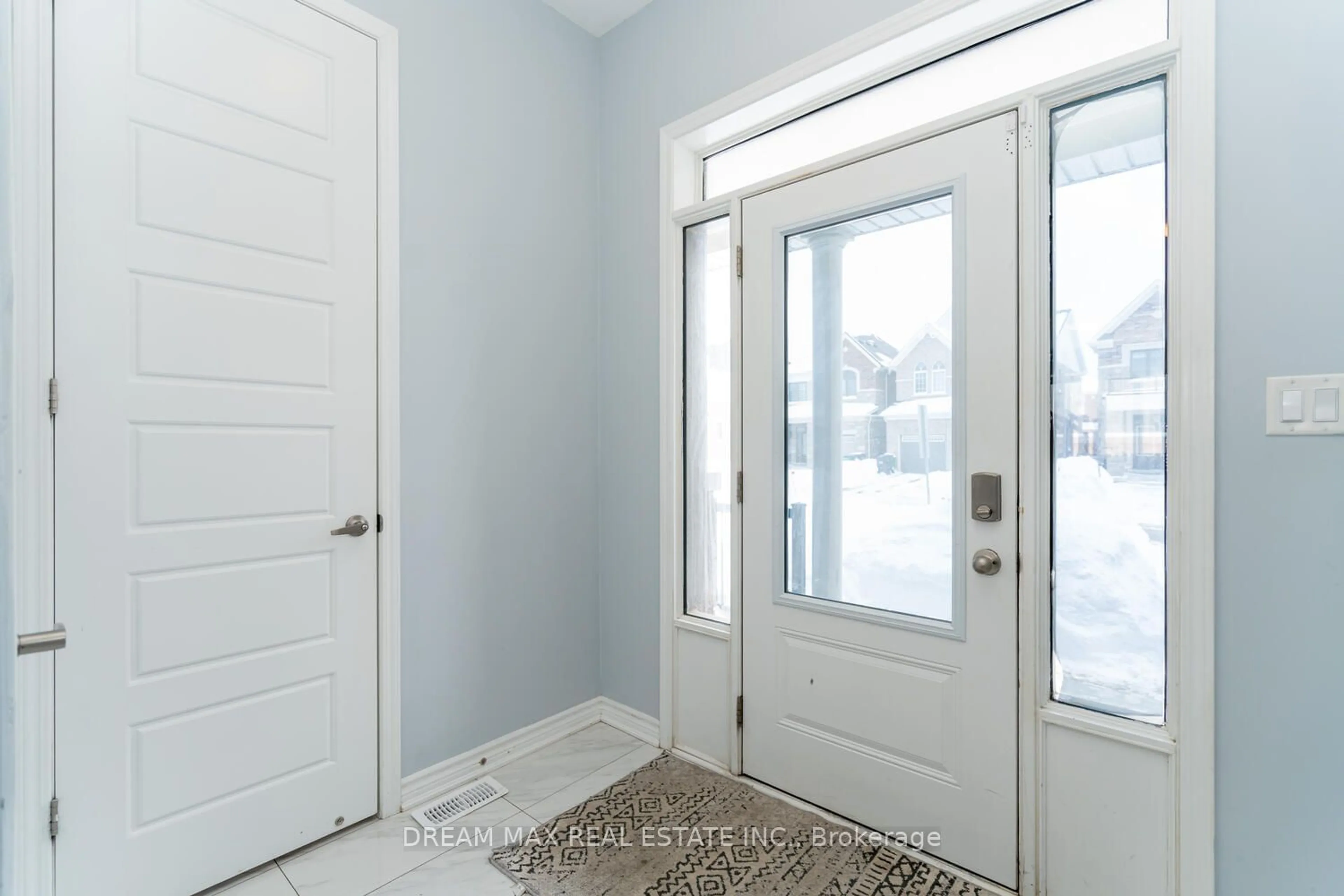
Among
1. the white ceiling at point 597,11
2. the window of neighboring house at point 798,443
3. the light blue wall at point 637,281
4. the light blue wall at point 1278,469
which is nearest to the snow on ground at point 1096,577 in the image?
the light blue wall at point 1278,469

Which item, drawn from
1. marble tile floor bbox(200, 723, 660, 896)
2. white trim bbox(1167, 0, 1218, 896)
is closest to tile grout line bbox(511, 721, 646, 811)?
marble tile floor bbox(200, 723, 660, 896)

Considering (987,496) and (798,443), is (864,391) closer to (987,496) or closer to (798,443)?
(798,443)

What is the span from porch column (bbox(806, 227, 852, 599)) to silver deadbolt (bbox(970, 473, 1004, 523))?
1.30 feet

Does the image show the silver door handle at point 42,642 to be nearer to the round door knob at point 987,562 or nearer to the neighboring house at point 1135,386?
the round door knob at point 987,562

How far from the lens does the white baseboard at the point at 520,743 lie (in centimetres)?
206

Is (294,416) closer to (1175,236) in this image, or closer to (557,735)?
(557,735)

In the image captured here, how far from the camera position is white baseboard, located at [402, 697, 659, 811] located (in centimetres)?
206

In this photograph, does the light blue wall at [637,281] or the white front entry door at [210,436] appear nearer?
the white front entry door at [210,436]

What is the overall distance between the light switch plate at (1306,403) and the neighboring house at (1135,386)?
0.57 feet

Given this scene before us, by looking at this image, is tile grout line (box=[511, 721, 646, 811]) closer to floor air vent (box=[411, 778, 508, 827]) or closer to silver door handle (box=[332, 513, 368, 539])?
floor air vent (box=[411, 778, 508, 827])

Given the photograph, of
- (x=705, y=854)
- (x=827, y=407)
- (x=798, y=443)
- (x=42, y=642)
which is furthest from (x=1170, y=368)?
(x=42, y=642)

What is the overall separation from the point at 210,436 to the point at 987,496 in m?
1.99

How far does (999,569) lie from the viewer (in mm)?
1617

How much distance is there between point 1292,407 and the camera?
4.16ft
